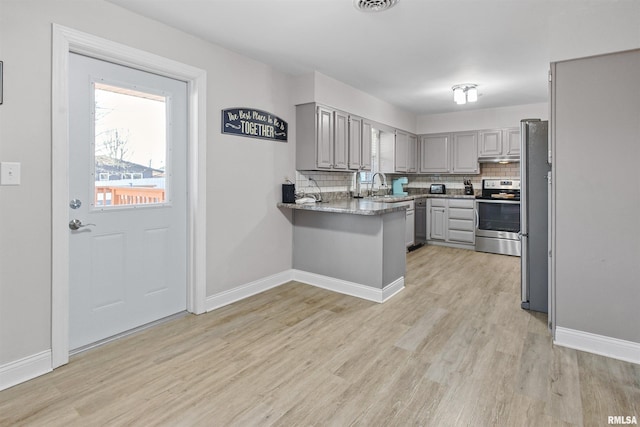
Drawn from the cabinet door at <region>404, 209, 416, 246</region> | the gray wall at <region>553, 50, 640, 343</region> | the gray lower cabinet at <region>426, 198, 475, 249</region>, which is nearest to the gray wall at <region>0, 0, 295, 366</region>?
the gray wall at <region>553, 50, 640, 343</region>

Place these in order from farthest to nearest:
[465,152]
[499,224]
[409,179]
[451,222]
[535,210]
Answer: [409,179] → [465,152] → [451,222] → [499,224] → [535,210]

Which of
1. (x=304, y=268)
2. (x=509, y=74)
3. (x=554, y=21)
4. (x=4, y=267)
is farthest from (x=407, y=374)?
(x=509, y=74)

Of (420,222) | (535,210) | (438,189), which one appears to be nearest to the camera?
(535,210)

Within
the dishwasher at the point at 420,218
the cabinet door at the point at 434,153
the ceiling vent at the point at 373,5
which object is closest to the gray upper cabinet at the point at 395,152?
the cabinet door at the point at 434,153

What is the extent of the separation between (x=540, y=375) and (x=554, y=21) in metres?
2.48

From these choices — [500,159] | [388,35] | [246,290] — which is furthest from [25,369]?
[500,159]

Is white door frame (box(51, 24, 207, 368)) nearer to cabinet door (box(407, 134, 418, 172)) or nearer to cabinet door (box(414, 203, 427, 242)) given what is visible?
cabinet door (box(407, 134, 418, 172))

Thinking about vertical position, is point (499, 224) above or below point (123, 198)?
below

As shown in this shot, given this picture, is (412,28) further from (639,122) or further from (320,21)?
(639,122)

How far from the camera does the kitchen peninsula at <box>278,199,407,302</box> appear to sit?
3.53 metres

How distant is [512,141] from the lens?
229 inches

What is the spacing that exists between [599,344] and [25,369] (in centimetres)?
377

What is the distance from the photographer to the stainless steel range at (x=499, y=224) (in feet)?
18.1

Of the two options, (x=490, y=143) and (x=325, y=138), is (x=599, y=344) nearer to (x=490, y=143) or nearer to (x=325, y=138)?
(x=325, y=138)
